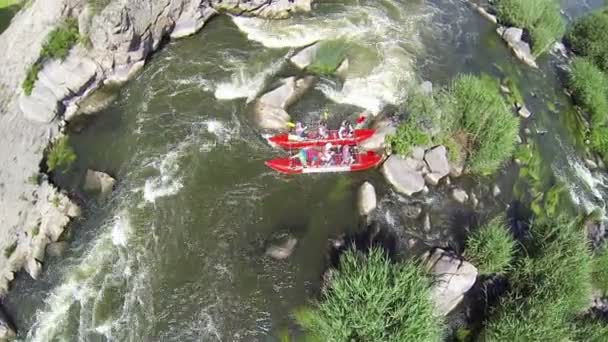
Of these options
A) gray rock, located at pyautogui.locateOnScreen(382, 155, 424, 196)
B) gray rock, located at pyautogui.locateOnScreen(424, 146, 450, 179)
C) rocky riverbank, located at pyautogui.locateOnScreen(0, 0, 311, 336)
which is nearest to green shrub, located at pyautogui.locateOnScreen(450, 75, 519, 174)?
gray rock, located at pyautogui.locateOnScreen(424, 146, 450, 179)

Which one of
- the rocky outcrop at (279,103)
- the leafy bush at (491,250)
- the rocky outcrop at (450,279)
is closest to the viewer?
the rocky outcrop at (450,279)

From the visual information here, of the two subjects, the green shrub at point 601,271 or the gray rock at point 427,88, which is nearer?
the green shrub at point 601,271

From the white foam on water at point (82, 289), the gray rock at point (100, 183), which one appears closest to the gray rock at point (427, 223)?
the white foam on water at point (82, 289)

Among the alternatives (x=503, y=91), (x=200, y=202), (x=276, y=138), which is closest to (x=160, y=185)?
(x=200, y=202)

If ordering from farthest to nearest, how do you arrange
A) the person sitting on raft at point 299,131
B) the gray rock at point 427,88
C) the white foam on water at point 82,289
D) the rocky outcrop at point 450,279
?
the gray rock at point 427,88, the person sitting on raft at point 299,131, the rocky outcrop at point 450,279, the white foam on water at point 82,289

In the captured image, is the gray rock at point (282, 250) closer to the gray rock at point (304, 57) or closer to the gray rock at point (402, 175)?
the gray rock at point (402, 175)

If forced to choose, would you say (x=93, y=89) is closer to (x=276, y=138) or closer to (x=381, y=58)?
(x=276, y=138)
